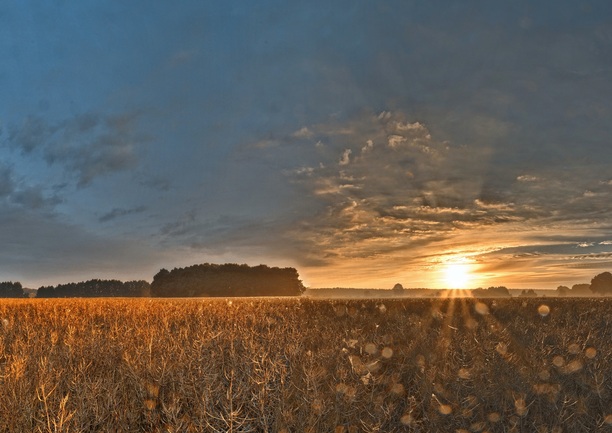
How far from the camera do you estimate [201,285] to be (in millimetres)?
91375

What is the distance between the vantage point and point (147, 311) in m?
22.7

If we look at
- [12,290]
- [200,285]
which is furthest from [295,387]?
[12,290]

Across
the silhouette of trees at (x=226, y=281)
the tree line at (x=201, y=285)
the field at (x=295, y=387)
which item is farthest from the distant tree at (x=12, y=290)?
the field at (x=295, y=387)

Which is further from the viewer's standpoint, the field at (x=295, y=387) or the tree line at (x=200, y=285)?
the tree line at (x=200, y=285)

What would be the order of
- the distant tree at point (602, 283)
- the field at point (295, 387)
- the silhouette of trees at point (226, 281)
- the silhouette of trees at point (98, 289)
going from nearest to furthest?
the field at point (295, 387), the silhouette of trees at point (226, 281), the silhouette of trees at point (98, 289), the distant tree at point (602, 283)

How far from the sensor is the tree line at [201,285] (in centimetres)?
8931

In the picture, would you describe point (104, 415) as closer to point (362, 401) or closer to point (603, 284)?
point (362, 401)

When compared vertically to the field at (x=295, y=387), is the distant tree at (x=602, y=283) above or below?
above

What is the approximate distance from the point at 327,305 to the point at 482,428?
795 inches

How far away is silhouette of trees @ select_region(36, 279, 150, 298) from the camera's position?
9750 cm

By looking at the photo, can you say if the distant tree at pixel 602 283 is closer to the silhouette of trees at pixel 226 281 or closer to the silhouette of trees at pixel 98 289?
the silhouette of trees at pixel 226 281

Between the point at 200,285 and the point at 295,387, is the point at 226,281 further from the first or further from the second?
the point at 295,387

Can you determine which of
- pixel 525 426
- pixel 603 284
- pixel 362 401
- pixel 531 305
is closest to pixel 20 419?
pixel 362 401

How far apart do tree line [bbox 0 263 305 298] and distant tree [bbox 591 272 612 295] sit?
87.5 meters
